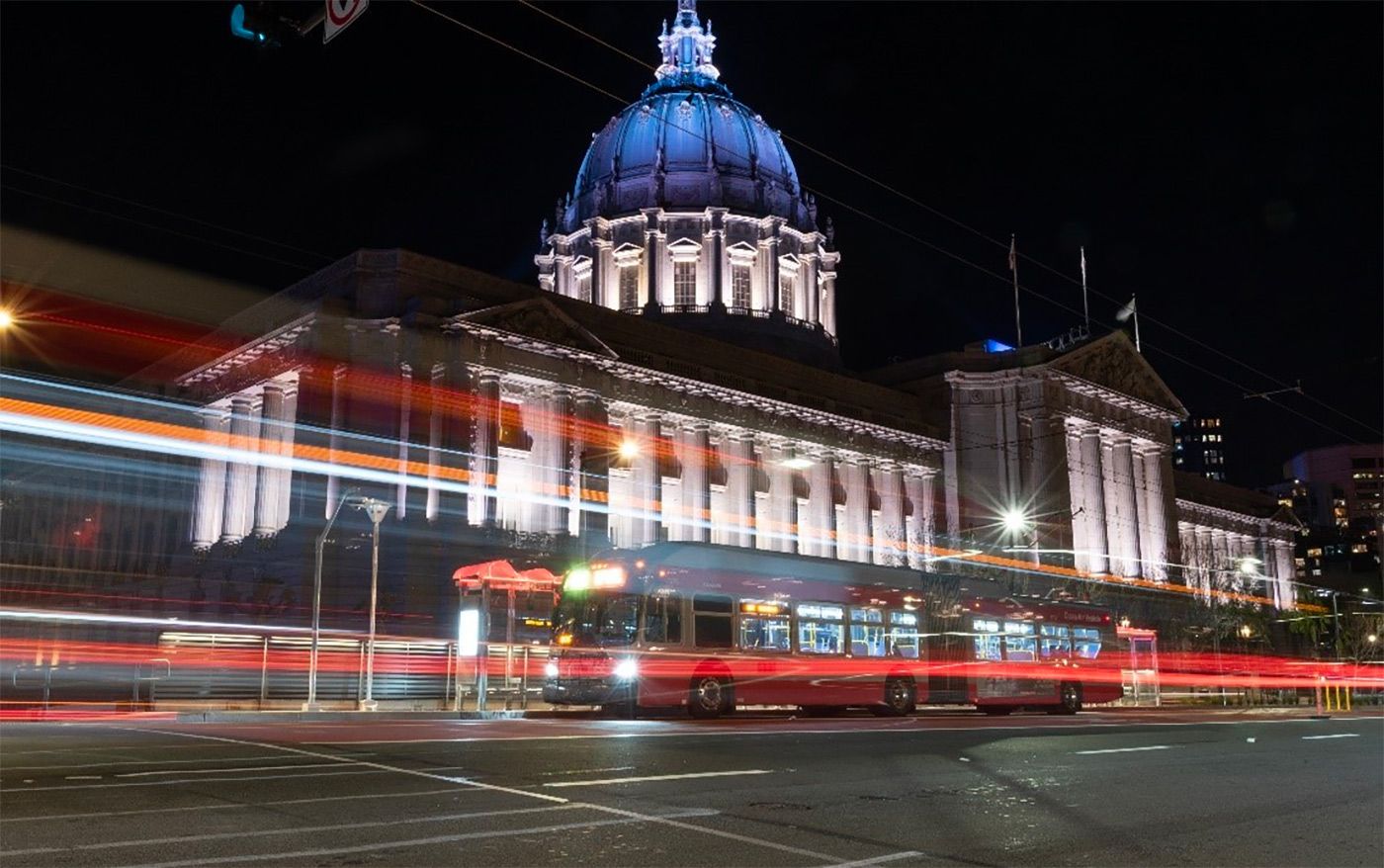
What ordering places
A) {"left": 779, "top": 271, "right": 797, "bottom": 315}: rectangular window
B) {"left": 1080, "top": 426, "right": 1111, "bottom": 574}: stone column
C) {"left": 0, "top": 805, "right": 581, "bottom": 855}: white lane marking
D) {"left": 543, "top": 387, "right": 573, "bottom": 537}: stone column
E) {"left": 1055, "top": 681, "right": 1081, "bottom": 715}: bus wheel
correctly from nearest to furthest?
{"left": 0, "top": 805, "right": 581, "bottom": 855}: white lane marking < {"left": 1055, "top": 681, "right": 1081, "bottom": 715}: bus wheel < {"left": 543, "top": 387, "right": 573, "bottom": 537}: stone column < {"left": 1080, "top": 426, "right": 1111, "bottom": 574}: stone column < {"left": 779, "top": 271, "right": 797, "bottom": 315}: rectangular window

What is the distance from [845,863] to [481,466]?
1996 inches

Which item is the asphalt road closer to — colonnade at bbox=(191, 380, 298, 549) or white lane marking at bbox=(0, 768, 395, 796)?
white lane marking at bbox=(0, 768, 395, 796)

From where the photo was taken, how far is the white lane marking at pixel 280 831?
790 centimetres

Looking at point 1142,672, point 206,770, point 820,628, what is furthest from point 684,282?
point 206,770

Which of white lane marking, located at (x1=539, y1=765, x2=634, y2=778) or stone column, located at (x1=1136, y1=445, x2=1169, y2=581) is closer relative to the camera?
white lane marking, located at (x1=539, y1=765, x2=634, y2=778)

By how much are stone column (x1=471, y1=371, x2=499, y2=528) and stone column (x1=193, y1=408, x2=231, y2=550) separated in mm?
A: 16151

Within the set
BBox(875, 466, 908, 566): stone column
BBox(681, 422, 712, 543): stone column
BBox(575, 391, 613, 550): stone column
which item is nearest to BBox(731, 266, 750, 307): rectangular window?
BBox(875, 466, 908, 566): stone column

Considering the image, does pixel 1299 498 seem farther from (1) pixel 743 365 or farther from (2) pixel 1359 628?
(1) pixel 743 365

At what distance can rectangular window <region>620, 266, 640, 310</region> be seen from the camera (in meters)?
90.9

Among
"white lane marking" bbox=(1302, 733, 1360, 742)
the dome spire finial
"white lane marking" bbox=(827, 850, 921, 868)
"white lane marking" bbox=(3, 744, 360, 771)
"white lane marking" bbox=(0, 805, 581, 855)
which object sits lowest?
"white lane marking" bbox=(1302, 733, 1360, 742)

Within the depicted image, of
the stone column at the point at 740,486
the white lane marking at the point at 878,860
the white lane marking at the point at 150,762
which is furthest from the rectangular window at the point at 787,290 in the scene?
the white lane marking at the point at 878,860

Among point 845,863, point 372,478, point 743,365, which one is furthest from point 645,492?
point 845,863

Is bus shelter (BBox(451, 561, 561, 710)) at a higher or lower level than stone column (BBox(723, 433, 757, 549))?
lower

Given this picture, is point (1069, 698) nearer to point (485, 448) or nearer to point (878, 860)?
point (878, 860)
